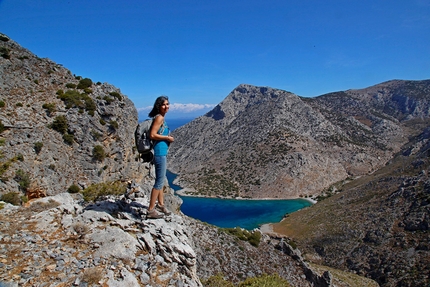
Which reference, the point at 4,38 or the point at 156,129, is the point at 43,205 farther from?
the point at 4,38

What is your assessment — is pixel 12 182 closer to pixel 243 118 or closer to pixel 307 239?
pixel 307 239

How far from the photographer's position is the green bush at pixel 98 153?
24.0 metres

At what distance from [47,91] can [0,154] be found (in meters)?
10.7

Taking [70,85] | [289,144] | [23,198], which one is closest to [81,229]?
[23,198]

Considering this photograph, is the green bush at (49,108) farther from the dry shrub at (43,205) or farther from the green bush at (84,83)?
the dry shrub at (43,205)

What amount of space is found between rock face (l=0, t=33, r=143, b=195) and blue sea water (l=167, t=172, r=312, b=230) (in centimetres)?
6648

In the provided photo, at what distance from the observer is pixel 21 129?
20125 mm

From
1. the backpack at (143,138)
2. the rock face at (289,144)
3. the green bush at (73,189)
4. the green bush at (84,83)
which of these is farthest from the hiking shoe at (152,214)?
the rock face at (289,144)

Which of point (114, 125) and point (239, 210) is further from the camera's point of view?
point (239, 210)

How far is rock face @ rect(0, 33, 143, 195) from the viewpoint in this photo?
62.6 feet

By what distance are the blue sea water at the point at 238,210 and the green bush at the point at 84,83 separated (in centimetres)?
6865

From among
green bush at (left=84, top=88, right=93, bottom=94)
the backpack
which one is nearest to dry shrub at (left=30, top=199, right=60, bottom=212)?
the backpack

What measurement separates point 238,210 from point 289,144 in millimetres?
40003

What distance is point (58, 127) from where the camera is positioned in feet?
74.7
